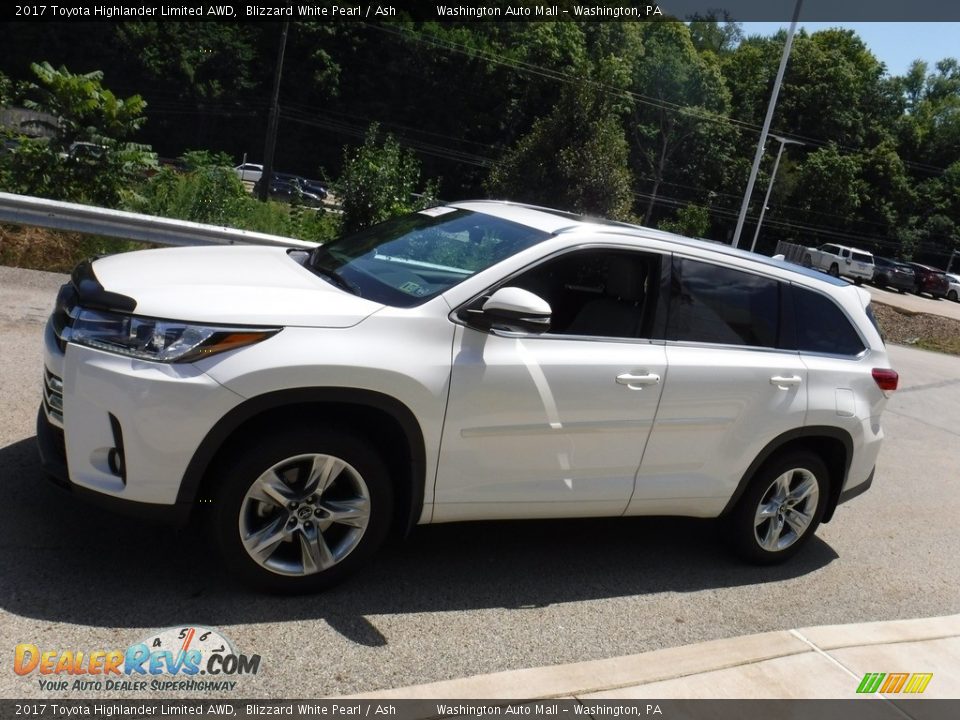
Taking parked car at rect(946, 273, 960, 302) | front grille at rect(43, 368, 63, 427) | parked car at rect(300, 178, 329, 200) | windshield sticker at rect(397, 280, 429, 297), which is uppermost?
windshield sticker at rect(397, 280, 429, 297)

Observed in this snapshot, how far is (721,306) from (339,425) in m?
2.20

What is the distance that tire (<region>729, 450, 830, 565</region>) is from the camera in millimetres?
5109

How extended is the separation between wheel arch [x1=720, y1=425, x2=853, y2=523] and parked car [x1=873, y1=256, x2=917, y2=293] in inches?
1881

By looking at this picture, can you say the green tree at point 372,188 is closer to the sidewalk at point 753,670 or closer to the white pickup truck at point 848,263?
the sidewalk at point 753,670

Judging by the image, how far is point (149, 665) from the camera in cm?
337

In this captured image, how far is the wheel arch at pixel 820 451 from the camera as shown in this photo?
4.98 metres

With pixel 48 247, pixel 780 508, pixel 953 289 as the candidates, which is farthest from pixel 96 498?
pixel 953 289

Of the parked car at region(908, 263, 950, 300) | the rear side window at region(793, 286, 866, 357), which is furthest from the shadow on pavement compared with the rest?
the parked car at region(908, 263, 950, 300)

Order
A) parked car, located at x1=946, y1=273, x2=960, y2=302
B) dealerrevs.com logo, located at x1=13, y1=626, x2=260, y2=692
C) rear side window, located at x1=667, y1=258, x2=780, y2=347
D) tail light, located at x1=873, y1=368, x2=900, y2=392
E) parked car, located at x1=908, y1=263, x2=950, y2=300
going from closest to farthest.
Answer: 1. dealerrevs.com logo, located at x1=13, y1=626, x2=260, y2=692
2. rear side window, located at x1=667, y1=258, x2=780, y2=347
3. tail light, located at x1=873, y1=368, x2=900, y2=392
4. parked car, located at x1=908, y1=263, x2=950, y2=300
5. parked car, located at x1=946, y1=273, x2=960, y2=302

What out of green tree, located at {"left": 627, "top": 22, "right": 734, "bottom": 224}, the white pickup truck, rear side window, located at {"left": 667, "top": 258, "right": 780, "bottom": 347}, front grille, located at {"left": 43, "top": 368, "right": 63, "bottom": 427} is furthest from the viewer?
green tree, located at {"left": 627, "top": 22, "right": 734, "bottom": 224}

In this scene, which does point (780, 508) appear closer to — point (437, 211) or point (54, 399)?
point (437, 211)

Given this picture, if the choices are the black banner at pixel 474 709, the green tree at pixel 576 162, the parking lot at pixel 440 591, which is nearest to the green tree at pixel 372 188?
the parking lot at pixel 440 591

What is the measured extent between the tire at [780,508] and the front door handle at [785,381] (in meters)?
0.42

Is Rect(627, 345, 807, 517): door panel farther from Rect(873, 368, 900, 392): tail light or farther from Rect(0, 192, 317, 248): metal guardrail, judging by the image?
Rect(0, 192, 317, 248): metal guardrail
